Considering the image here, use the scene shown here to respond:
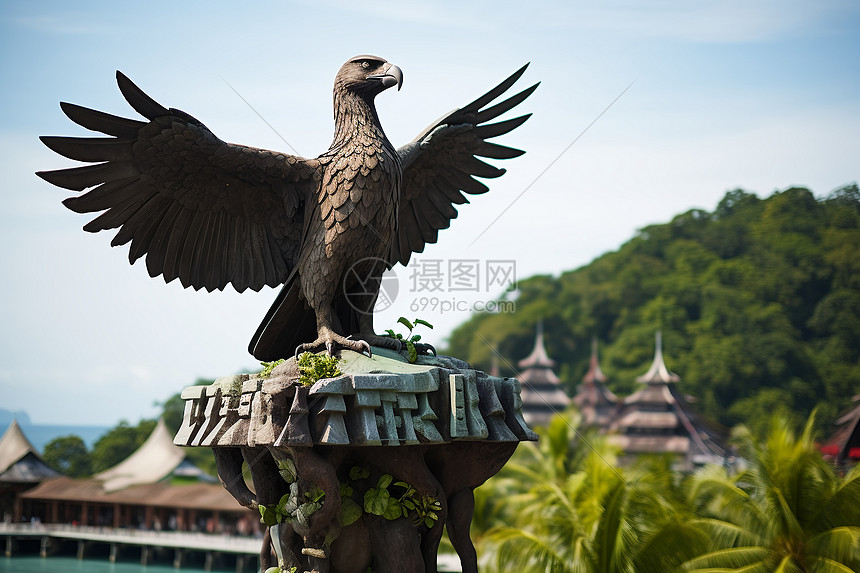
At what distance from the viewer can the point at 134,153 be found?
6359mm

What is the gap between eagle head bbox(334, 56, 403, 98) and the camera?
6711 millimetres

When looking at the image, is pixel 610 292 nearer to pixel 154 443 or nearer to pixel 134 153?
pixel 154 443

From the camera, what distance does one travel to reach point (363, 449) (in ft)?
20.9

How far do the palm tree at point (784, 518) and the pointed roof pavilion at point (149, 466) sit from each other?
744 inches

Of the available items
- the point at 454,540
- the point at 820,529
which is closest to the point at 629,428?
the point at 820,529

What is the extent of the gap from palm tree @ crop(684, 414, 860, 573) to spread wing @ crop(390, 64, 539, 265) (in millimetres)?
5599

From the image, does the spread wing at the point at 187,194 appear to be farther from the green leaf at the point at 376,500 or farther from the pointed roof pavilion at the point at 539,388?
the pointed roof pavilion at the point at 539,388

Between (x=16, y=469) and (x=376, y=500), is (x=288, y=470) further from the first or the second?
(x=16, y=469)

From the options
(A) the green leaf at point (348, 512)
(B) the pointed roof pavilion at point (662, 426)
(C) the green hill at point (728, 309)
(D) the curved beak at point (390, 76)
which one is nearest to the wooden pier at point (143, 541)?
(B) the pointed roof pavilion at point (662, 426)

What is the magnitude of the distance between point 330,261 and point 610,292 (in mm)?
45459

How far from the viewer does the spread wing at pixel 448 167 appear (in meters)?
7.48

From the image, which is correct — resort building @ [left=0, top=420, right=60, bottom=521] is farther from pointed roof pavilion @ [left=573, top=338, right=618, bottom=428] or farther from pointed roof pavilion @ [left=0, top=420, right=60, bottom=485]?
pointed roof pavilion @ [left=573, top=338, right=618, bottom=428]

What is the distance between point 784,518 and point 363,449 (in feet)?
23.8

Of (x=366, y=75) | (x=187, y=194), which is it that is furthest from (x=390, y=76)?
(x=187, y=194)
